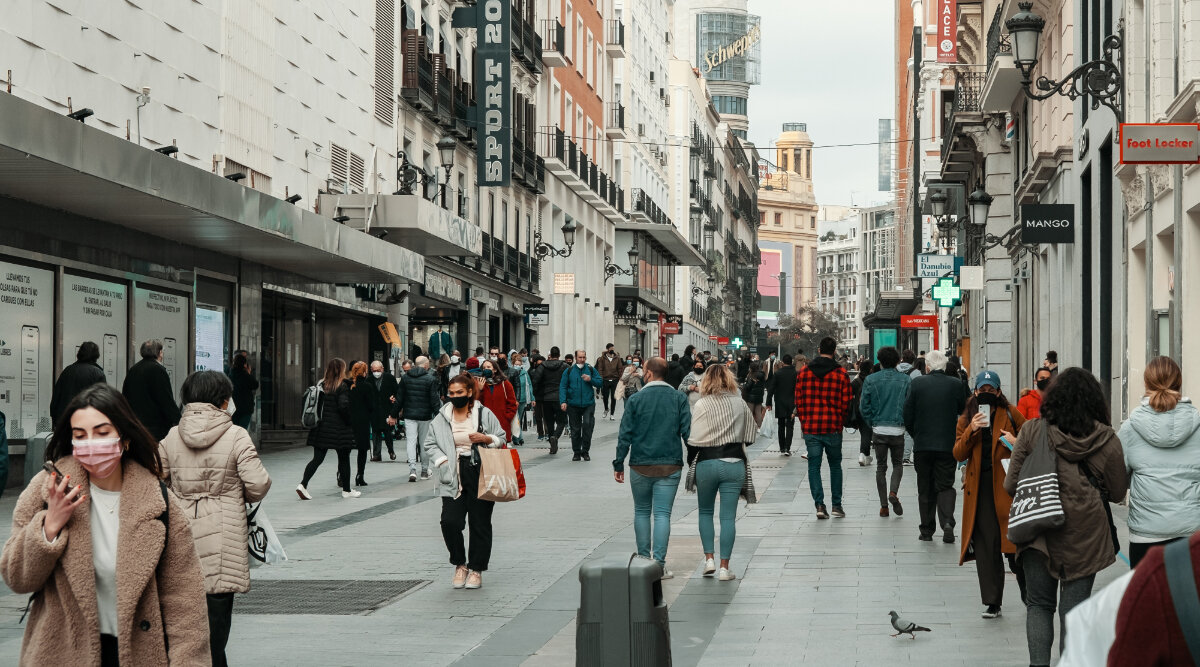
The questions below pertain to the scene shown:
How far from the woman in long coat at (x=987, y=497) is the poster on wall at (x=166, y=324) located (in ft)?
47.2

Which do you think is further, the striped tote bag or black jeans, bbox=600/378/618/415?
black jeans, bbox=600/378/618/415

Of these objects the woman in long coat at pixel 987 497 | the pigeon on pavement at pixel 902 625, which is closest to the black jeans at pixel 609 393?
the woman in long coat at pixel 987 497

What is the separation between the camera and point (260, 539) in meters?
7.55

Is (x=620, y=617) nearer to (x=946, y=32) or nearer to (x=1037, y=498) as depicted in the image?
(x=1037, y=498)

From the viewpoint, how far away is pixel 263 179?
89.0 ft

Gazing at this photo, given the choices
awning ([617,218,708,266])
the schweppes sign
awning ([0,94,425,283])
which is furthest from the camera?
the schweppes sign

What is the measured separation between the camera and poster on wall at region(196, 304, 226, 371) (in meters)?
24.4

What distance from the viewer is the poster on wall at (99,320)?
19609 mm

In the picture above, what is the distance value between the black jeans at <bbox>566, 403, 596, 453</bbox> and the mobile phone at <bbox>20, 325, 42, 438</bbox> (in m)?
8.87

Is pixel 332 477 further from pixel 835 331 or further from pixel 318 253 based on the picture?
pixel 835 331

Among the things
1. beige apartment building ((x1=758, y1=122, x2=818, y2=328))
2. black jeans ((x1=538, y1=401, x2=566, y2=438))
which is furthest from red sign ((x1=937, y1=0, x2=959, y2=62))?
beige apartment building ((x1=758, y1=122, x2=818, y2=328))

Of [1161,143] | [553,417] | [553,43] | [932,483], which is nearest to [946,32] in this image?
[553,43]

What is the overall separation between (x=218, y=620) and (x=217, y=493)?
0.54 m

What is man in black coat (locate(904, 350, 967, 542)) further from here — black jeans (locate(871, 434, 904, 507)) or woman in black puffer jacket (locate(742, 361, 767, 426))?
woman in black puffer jacket (locate(742, 361, 767, 426))
